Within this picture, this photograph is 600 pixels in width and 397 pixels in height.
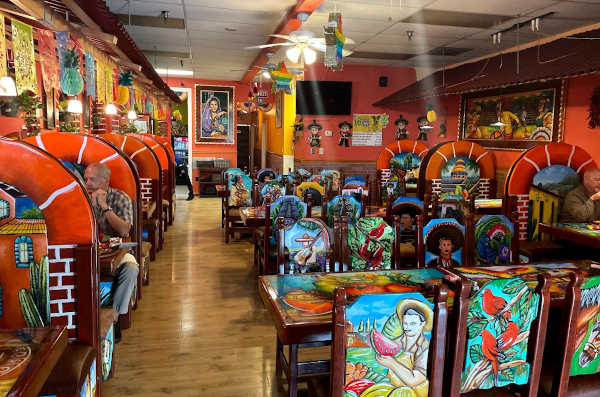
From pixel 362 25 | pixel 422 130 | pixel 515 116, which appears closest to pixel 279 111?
pixel 422 130

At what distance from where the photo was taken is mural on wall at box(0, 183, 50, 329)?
2.32m

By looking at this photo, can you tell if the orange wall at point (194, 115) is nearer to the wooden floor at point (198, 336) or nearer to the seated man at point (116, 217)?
the wooden floor at point (198, 336)

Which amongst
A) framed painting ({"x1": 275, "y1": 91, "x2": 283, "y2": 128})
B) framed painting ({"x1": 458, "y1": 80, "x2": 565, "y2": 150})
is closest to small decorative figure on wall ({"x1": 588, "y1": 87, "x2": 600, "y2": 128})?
framed painting ({"x1": 458, "y1": 80, "x2": 565, "y2": 150})

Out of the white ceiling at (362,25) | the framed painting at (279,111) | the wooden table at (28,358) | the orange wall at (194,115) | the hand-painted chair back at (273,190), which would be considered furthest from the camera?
the orange wall at (194,115)

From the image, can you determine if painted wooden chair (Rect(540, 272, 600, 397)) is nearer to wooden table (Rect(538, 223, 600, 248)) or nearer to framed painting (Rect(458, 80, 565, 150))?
wooden table (Rect(538, 223, 600, 248))

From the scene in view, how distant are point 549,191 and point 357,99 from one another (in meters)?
5.77

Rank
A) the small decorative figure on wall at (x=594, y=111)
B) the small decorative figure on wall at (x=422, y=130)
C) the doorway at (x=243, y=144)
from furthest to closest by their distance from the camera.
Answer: the doorway at (x=243, y=144) → the small decorative figure on wall at (x=422, y=130) → the small decorative figure on wall at (x=594, y=111)

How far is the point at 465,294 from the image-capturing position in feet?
5.91

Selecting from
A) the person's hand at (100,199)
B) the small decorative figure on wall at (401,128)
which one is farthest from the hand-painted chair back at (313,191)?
the small decorative figure on wall at (401,128)

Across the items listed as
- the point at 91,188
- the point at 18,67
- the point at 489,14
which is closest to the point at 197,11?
the point at 18,67

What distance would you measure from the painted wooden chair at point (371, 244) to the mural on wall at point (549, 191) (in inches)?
96.3

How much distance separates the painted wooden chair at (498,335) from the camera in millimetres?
1819

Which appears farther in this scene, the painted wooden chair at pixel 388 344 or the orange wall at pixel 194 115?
the orange wall at pixel 194 115

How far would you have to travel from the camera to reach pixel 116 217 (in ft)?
12.6
